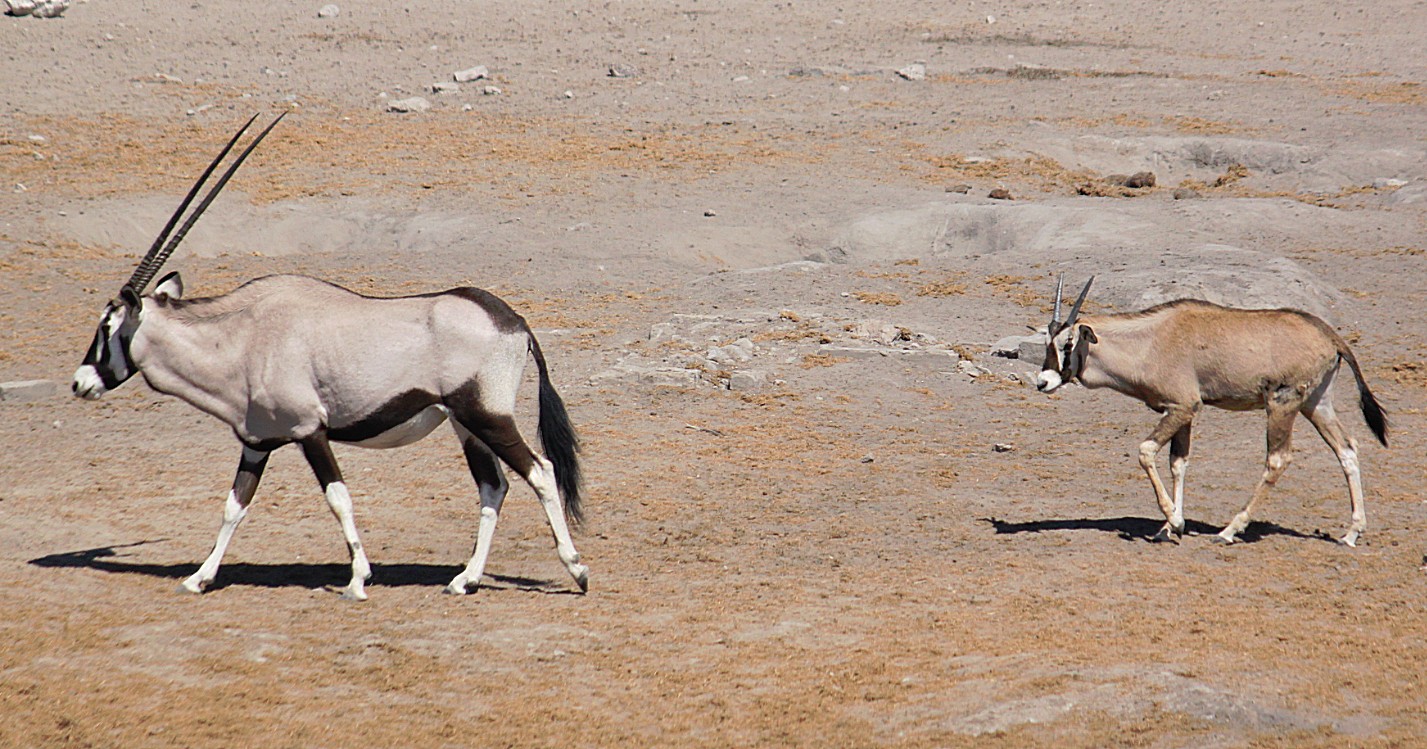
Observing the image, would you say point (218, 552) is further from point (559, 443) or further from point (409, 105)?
point (409, 105)

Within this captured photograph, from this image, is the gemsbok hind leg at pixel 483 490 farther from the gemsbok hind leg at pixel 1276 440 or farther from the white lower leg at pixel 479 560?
the gemsbok hind leg at pixel 1276 440

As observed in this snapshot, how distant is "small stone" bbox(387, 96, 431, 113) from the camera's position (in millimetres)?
26984

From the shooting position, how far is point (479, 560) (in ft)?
27.6

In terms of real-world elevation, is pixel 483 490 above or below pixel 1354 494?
below

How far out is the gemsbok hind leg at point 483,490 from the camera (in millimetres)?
8391

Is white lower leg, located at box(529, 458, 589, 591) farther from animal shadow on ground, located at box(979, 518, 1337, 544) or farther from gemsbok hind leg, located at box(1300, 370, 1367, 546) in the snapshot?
gemsbok hind leg, located at box(1300, 370, 1367, 546)

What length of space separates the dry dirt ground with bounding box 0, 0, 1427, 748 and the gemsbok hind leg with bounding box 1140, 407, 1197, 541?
0.23 m

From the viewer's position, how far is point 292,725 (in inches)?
240

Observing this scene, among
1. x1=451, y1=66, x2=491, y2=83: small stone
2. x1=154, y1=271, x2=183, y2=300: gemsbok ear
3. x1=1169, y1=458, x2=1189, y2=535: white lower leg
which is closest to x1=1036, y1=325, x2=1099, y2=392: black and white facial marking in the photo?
x1=1169, y1=458, x2=1189, y2=535: white lower leg

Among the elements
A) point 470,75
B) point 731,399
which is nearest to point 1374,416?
point 731,399

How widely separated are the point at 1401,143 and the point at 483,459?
69.7 feet

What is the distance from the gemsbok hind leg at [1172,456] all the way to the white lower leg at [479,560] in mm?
4738

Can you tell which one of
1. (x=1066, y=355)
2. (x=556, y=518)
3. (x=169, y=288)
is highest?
(x=169, y=288)

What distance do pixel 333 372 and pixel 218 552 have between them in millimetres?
1294
